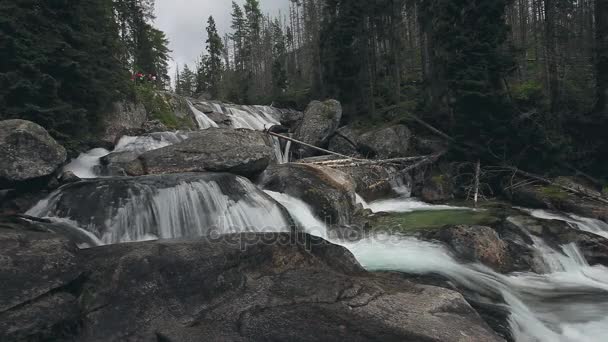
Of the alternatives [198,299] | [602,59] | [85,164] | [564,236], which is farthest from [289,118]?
[198,299]

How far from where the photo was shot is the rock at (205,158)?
10578 millimetres

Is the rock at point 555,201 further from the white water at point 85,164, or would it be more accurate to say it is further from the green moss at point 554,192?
the white water at point 85,164

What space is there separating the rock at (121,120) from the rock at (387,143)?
35.3 feet

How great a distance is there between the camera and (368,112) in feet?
74.5

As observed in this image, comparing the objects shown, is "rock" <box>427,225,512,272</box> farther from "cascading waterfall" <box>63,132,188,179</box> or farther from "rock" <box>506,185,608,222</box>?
"cascading waterfall" <box>63,132,188,179</box>

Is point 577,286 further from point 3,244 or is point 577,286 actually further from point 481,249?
point 3,244

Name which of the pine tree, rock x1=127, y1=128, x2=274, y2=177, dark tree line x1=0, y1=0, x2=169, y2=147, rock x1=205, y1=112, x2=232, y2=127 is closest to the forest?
dark tree line x1=0, y1=0, x2=169, y2=147

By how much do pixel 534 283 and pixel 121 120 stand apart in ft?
49.3

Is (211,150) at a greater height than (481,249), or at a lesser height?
greater

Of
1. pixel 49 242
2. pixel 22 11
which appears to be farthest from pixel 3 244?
pixel 22 11

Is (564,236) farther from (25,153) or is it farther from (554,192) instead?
(25,153)

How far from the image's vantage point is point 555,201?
11867mm

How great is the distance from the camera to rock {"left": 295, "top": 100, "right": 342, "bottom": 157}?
1998 centimetres

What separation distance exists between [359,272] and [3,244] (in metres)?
5.15
